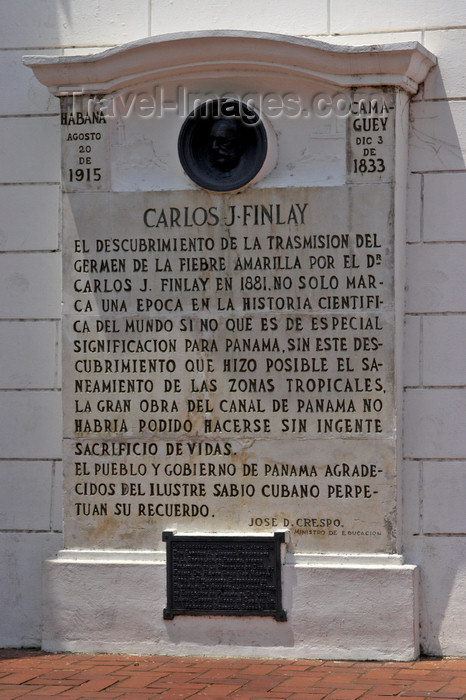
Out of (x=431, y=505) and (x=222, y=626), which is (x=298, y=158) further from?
(x=222, y=626)

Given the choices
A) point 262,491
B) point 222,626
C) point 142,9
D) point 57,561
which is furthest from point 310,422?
point 142,9

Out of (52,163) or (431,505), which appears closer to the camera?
(431,505)

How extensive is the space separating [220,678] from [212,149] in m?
3.39

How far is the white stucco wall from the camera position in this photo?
7488 mm

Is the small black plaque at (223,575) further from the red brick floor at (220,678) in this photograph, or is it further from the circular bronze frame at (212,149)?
the circular bronze frame at (212,149)

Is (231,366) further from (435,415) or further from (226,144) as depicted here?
(226,144)

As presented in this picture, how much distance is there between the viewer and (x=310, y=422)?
24.7 ft

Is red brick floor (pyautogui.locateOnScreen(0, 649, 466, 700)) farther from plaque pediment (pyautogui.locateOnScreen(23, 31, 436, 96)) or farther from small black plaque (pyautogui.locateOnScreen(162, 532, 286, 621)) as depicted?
plaque pediment (pyautogui.locateOnScreen(23, 31, 436, 96))

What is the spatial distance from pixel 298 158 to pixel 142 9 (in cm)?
154

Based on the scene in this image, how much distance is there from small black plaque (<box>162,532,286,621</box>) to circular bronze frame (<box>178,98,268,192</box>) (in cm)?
232

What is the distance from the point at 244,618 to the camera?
7527mm

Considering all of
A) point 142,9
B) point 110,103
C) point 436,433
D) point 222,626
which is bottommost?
point 222,626

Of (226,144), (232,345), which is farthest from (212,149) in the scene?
(232,345)

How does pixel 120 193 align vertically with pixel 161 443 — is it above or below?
above
